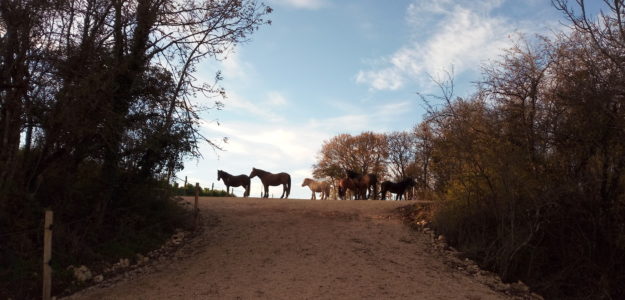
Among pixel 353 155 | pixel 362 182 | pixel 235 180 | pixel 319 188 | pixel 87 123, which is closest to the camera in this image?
pixel 87 123

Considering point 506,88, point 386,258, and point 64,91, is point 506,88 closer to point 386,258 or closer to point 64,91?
point 386,258

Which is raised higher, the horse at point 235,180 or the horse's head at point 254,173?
the horse's head at point 254,173

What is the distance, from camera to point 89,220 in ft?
40.3

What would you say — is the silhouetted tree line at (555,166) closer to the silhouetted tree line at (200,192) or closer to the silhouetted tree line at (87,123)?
the silhouetted tree line at (87,123)

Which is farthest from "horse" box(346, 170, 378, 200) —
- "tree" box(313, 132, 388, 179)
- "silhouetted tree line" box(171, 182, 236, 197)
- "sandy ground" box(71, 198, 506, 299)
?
"tree" box(313, 132, 388, 179)

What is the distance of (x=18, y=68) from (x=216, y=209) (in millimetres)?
8320

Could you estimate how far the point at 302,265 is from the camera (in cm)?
1154

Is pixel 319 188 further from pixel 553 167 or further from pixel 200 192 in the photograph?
pixel 553 167

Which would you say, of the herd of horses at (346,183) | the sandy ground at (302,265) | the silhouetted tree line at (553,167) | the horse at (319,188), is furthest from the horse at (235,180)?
the silhouetted tree line at (553,167)

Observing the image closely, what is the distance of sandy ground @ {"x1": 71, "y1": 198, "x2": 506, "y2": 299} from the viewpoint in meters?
9.90

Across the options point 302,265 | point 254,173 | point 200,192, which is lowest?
point 302,265

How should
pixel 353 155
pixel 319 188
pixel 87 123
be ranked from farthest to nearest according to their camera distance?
pixel 353 155 → pixel 319 188 → pixel 87 123

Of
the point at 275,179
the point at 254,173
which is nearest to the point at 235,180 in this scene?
the point at 254,173

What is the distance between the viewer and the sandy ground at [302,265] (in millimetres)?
9898
